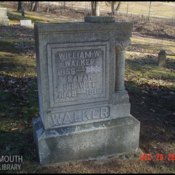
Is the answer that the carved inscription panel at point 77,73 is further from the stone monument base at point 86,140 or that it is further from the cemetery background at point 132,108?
the cemetery background at point 132,108

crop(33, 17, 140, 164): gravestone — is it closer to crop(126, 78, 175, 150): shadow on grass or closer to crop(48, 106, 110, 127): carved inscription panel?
crop(48, 106, 110, 127): carved inscription panel

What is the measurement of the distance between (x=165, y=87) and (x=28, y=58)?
5103mm

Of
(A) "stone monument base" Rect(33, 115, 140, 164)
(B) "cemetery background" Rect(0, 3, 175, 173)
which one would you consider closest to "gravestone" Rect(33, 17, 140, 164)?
(A) "stone monument base" Rect(33, 115, 140, 164)

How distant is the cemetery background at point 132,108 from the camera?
5043 mm

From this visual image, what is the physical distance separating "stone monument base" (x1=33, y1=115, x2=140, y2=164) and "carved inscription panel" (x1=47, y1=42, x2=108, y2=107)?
1.56ft

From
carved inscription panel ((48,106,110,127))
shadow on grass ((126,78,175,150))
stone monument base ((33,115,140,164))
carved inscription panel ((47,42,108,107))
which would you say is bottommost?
shadow on grass ((126,78,175,150))

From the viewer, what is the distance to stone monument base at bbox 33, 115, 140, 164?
491 cm

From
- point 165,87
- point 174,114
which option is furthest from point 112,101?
point 165,87

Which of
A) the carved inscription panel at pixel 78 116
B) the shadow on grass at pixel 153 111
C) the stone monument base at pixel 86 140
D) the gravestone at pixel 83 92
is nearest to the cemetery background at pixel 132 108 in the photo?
the shadow on grass at pixel 153 111

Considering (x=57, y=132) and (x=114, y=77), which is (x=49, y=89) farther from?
(x=114, y=77)

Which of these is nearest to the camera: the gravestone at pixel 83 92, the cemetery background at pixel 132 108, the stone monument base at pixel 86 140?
the gravestone at pixel 83 92

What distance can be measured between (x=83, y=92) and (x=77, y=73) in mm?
Result: 348

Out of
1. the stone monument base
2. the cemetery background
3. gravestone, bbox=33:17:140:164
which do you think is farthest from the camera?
the cemetery background

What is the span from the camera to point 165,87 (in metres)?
9.46
